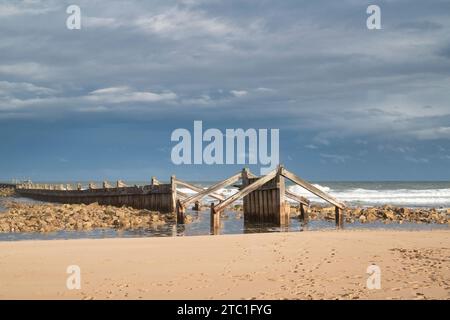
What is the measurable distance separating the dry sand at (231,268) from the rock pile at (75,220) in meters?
5.76

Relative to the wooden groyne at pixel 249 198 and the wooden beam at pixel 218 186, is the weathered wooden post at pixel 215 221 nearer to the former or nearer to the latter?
the wooden groyne at pixel 249 198

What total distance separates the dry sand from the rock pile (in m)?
5.76

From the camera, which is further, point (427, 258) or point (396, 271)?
point (427, 258)

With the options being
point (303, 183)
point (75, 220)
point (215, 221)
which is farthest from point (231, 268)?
point (75, 220)

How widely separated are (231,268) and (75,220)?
1302cm

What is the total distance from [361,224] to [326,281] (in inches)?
559

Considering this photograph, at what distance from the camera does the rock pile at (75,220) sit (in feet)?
65.9

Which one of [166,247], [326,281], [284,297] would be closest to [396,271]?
[326,281]

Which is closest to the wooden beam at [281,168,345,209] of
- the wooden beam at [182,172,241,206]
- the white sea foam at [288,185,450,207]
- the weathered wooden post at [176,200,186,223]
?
the wooden beam at [182,172,241,206]

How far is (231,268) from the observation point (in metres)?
10.3

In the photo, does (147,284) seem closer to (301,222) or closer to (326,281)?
(326,281)

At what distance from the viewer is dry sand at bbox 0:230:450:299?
8328mm

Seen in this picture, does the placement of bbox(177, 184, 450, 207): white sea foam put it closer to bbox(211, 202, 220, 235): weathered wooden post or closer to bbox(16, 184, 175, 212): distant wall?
bbox(16, 184, 175, 212): distant wall
